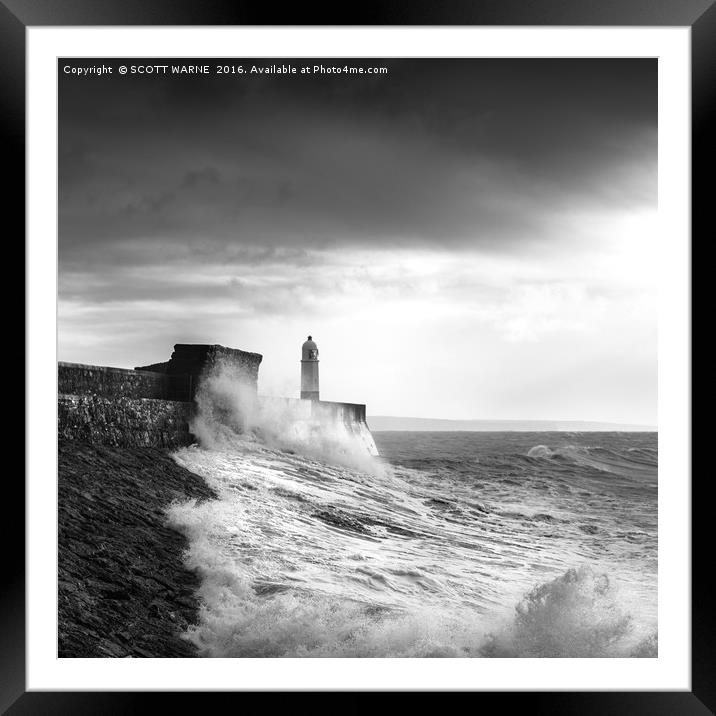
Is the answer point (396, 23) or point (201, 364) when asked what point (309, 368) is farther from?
point (396, 23)

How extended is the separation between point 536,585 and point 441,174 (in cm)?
294

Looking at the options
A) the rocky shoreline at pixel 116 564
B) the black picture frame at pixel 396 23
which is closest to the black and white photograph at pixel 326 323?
the rocky shoreline at pixel 116 564

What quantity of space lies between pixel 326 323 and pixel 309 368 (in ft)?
1.37

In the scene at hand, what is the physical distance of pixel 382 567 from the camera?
4.80m

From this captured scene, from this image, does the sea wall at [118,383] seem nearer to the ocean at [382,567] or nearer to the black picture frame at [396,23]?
the ocean at [382,567]

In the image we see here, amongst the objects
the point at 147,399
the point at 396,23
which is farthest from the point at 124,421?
the point at 396,23

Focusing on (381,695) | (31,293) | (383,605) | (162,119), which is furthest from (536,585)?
(162,119)

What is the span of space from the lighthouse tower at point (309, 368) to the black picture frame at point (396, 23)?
2185 mm

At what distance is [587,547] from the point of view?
234 inches

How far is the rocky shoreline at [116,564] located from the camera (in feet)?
13.2

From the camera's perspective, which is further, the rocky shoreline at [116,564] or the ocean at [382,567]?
the ocean at [382,567]

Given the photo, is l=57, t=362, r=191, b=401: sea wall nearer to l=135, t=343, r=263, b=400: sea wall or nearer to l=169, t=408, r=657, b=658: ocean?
l=135, t=343, r=263, b=400: sea wall

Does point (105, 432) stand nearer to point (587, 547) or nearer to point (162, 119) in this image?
point (162, 119)

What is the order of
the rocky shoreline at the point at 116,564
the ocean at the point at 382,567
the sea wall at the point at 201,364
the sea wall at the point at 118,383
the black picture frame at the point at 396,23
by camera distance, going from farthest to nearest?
1. the sea wall at the point at 201,364
2. the ocean at the point at 382,567
3. the sea wall at the point at 118,383
4. the rocky shoreline at the point at 116,564
5. the black picture frame at the point at 396,23
